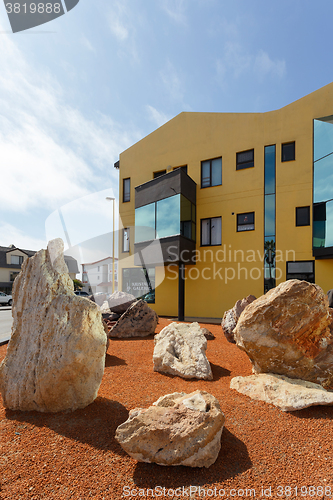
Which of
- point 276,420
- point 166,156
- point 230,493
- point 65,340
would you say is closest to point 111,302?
point 65,340

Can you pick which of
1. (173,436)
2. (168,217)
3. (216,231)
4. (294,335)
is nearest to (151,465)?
(173,436)

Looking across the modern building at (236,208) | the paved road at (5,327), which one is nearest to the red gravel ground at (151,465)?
the paved road at (5,327)

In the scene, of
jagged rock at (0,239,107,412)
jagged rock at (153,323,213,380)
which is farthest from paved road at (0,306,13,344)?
jagged rock at (153,323,213,380)

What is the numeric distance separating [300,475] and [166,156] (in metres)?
17.6

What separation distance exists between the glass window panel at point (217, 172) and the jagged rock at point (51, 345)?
537 inches

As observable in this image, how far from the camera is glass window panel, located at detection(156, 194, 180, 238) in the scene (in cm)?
1461

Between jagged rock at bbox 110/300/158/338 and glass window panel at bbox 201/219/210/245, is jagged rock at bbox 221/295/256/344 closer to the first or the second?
jagged rock at bbox 110/300/158/338

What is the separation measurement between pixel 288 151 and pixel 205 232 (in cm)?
641

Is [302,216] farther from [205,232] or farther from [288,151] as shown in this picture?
[205,232]

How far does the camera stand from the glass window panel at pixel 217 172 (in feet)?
52.7

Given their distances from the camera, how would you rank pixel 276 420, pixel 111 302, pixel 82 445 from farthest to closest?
pixel 111 302 < pixel 276 420 < pixel 82 445

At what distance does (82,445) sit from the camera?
9.45 ft

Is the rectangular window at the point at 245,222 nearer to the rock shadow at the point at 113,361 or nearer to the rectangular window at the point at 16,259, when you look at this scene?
the rock shadow at the point at 113,361

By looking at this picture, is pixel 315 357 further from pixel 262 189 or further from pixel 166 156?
pixel 166 156
